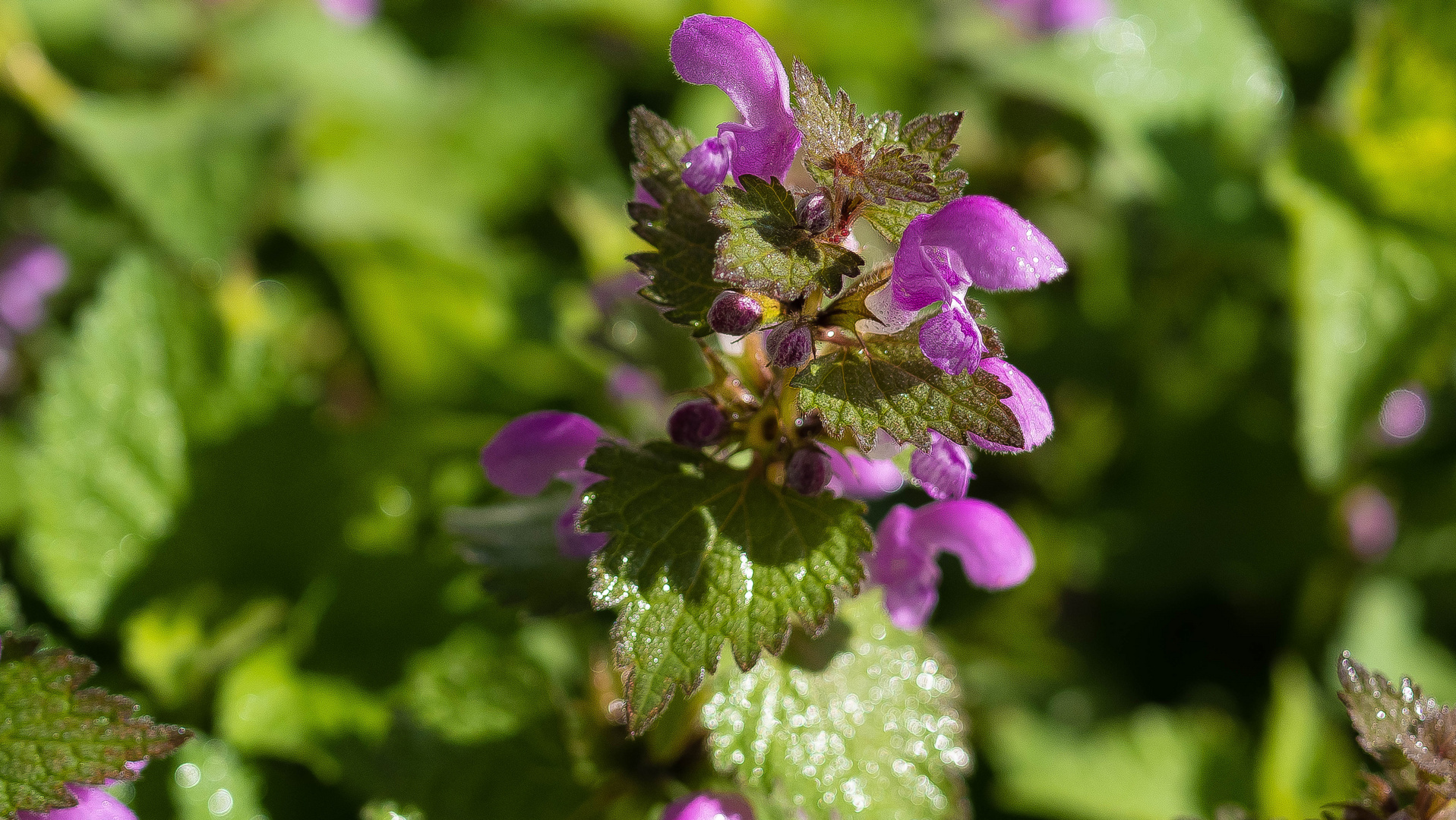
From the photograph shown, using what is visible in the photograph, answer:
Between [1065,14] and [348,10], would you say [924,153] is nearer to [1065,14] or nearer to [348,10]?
[1065,14]

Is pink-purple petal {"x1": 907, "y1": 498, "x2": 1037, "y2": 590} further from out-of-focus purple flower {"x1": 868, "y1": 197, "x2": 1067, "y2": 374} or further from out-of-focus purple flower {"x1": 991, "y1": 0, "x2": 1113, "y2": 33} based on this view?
out-of-focus purple flower {"x1": 991, "y1": 0, "x2": 1113, "y2": 33}

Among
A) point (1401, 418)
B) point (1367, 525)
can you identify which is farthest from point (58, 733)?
point (1401, 418)

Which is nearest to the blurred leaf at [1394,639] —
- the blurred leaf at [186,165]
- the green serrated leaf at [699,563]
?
the green serrated leaf at [699,563]

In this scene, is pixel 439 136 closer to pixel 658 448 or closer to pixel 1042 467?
pixel 1042 467

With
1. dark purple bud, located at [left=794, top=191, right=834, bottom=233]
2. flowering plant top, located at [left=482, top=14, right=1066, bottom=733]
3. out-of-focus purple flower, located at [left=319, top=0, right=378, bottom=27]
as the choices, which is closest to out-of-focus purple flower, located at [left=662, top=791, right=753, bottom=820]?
flowering plant top, located at [left=482, top=14, right=1066, bottom=733]

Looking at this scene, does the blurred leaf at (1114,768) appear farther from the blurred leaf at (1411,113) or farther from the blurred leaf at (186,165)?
the blurred leaf at (186,165)

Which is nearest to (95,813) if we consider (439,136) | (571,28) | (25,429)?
(25,429)

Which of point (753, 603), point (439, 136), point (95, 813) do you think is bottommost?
point (439, 136)

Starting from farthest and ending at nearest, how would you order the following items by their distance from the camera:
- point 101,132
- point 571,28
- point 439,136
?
point 571,28 < point 439,136 < point 101,132

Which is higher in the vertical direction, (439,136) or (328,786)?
(439,136)
